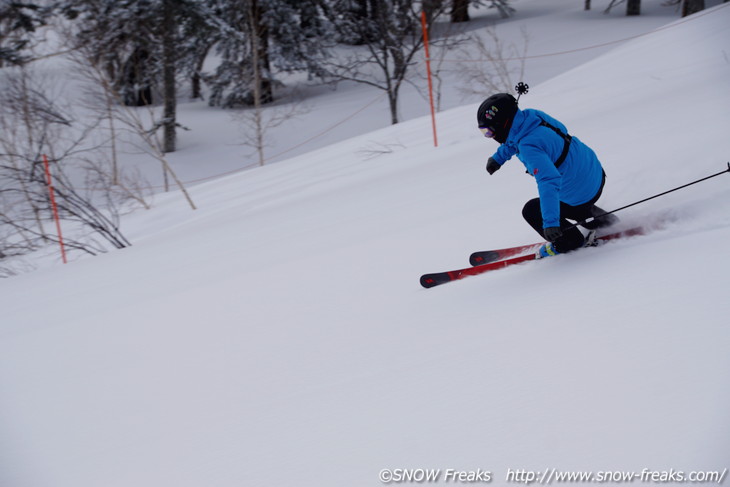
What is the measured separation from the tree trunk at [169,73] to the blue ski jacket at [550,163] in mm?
15359

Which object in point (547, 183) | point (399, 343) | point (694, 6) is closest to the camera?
point (399, 343)

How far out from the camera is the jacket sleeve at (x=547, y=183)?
3.60 meters

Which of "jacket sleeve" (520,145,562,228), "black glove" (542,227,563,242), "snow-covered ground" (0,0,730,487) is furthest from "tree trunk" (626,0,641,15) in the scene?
"black glove" (542,227,563,242)

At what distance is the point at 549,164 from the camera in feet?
11.9

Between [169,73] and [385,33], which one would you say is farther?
[169,73]

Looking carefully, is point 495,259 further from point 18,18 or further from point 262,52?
point 262,52

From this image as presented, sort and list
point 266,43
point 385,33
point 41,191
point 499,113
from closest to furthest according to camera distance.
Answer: point 499,113 < point 41,191 < point 385,33 < point 266,43

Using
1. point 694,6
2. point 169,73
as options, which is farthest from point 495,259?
point 169,73

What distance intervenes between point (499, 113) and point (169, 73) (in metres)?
18.4

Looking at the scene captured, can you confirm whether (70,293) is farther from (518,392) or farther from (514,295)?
(518,392)

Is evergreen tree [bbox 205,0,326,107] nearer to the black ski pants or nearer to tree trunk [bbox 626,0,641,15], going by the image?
tree trunk [bbox 626,0,641,15]

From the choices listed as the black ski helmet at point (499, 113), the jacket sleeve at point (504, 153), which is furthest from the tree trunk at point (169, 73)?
the black ski helmet at point (499, 113)

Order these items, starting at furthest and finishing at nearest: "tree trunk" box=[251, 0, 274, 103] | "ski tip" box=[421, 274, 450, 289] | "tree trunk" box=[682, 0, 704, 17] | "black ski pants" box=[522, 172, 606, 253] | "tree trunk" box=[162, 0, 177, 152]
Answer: "tree trunk" box=[251, 0, 274, 103] → "tree trunk" box=[162, 0, 177, 152] → "tree trunk" box=[682, 0, 704, 17] → "ski tip" box=[421, 274, 450, 289] → "black ski pants" box=[522, 172, 606, 253]

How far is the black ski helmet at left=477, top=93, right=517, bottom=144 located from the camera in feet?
12.2
